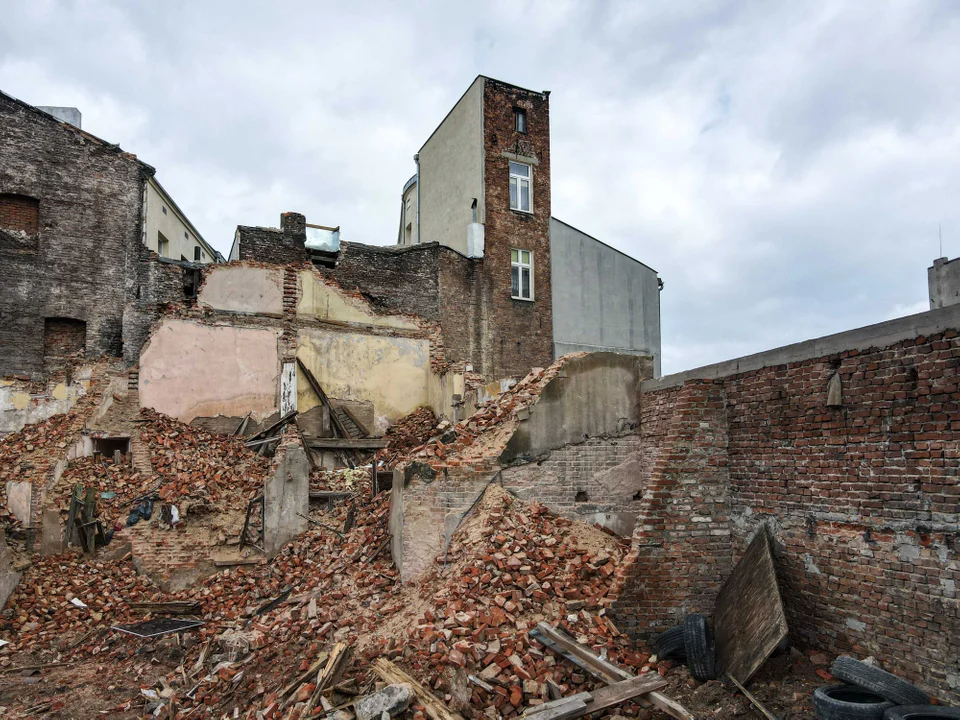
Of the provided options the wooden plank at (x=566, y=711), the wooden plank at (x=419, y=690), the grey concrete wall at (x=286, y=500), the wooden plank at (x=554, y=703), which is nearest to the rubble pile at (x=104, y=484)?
the grey concrete wall at (x=286, y=500)

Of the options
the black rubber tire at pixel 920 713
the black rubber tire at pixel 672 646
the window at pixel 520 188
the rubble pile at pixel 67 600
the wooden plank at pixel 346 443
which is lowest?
the rubble pile at pixel 67 600

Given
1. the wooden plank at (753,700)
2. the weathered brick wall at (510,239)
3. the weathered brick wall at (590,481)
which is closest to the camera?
the wooden plank at (753,700)

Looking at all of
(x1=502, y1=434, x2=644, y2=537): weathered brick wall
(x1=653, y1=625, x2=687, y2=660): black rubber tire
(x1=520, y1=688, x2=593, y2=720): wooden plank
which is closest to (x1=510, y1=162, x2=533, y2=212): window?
(x1=502, y1=434, x2=644, y2=537): weathered brick wall

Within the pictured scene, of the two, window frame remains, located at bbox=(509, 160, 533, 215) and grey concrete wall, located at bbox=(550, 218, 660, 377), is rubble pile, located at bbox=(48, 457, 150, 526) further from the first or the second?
window frame remains, located at bbox=(509, 160, 533, 215)

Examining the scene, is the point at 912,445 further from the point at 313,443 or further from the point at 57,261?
the point at 57,261

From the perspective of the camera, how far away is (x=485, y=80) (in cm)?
1950

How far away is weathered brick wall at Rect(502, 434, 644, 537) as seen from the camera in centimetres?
803

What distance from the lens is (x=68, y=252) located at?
15117mm

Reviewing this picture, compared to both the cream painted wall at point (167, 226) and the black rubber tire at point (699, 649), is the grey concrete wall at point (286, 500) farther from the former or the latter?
the cream painted wall at point (167, 226)

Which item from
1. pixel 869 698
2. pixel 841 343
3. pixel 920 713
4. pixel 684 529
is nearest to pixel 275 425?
pixel 684 529

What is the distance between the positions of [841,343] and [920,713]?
2.76 metres

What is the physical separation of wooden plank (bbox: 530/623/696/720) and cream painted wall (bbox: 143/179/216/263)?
1446 centimetres

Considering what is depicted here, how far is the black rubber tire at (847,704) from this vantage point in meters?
4.51

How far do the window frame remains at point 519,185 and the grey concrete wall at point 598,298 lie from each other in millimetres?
997
